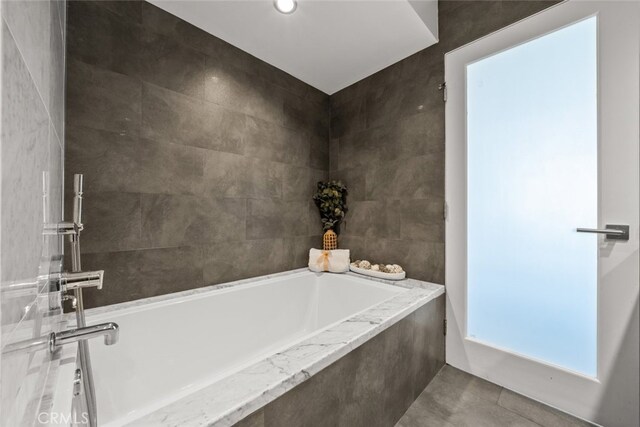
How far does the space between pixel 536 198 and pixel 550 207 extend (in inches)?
3.2

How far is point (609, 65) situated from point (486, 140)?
597mm

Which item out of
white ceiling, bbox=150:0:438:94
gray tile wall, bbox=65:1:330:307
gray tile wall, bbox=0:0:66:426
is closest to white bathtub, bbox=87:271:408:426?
gray tile wall, bbox=65:1:330:307

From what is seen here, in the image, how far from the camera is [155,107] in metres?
1.55

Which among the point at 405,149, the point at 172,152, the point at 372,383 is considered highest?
the point at 405,149

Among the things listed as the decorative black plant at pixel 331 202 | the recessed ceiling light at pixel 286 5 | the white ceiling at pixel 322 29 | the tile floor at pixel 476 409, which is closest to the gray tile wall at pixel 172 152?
the white ceiling at pixel 322 29

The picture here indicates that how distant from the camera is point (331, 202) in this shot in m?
2.45

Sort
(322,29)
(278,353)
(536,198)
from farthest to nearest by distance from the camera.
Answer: (322,29)
(536,198)
(278,353)

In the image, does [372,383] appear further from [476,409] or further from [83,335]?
[83,335]

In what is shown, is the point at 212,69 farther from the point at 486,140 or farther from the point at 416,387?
the point at 416,387

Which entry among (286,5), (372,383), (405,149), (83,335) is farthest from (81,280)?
(405,149)

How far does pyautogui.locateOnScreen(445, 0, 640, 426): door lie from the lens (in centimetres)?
125

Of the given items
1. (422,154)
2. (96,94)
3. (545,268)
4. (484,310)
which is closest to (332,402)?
(484,310)

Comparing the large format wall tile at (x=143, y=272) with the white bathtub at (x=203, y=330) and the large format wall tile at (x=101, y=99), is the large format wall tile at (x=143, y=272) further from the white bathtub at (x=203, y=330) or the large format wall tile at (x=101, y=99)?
the large format wall tile at (x=101, y=99)

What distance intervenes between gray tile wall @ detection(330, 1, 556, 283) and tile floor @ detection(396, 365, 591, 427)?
682 mm
